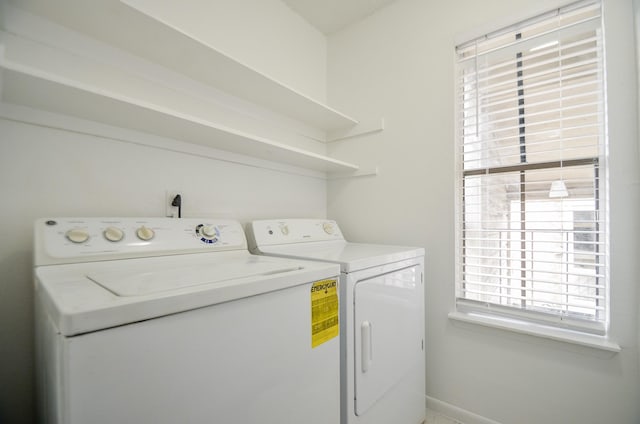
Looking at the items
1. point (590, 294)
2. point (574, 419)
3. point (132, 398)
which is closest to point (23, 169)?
point (132, 398)

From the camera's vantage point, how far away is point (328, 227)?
6.69 feet

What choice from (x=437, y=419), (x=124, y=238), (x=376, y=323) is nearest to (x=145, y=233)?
(x=124, y=238)

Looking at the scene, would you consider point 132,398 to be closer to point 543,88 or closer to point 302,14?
point 543,88

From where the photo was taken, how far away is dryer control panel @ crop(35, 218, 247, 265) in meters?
0.94

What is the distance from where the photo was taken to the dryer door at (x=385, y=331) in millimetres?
1157

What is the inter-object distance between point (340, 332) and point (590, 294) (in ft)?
4.12

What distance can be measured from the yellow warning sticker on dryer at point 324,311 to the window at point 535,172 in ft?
3.35

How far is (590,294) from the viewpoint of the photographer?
4.45 ft

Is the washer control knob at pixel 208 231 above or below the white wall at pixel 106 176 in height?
below

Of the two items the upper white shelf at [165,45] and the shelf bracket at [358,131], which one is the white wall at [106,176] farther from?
the shelf bracket at [358,131]

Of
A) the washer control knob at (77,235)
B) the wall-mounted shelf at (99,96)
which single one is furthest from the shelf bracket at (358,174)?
the washer control knob at (77,235)

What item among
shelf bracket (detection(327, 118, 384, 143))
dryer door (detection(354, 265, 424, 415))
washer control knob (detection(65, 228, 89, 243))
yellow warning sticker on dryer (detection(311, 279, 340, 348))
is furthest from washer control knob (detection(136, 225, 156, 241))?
shelf bracket (detection(327, 118, 384, 143))

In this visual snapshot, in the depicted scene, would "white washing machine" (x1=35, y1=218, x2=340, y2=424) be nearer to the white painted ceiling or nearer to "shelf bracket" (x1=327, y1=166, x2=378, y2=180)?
"shelf bracket" (x1=327, y1=166, x2=378, y2=180)

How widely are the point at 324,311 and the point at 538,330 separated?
120 cm
